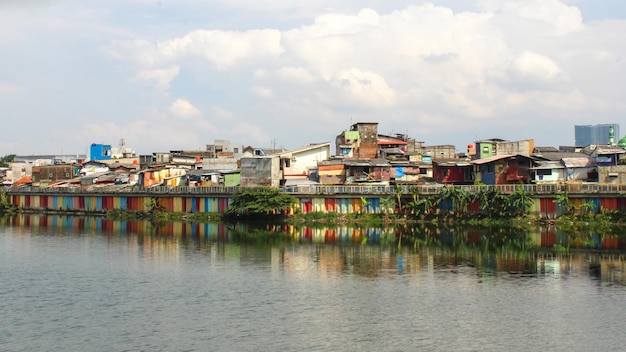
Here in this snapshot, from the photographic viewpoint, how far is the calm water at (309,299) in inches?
1030

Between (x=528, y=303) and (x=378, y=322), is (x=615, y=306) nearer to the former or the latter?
(x=528, y=303)

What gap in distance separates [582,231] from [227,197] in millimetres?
31338

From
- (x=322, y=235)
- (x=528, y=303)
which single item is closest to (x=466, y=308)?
(x=528, y=303)

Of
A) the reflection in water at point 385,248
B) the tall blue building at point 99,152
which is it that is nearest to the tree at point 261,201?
the reflection in water at point 385,248

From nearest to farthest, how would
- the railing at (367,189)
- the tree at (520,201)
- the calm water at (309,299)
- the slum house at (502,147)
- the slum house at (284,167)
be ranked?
the calm water at (309,299), the railing at (367,189), the tree at (520,201), the slum house at (284,167), the slum house at (502,147)

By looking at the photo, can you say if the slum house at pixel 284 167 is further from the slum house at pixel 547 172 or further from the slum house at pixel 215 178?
the slum house at pixel 547 172

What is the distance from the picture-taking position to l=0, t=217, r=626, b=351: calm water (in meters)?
26.2

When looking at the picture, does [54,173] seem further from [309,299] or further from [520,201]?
[309,299]

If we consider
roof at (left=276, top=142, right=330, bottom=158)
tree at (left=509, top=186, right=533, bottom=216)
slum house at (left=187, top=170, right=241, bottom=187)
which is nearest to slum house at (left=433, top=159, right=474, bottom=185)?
tree at (left=509, top=186, right=533, bottom=216)

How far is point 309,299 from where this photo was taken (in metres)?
32.2

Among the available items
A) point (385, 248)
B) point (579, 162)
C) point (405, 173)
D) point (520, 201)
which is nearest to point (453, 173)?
point (405, 173)

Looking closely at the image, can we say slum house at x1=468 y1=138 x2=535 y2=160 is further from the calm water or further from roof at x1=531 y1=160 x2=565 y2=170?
the calm water

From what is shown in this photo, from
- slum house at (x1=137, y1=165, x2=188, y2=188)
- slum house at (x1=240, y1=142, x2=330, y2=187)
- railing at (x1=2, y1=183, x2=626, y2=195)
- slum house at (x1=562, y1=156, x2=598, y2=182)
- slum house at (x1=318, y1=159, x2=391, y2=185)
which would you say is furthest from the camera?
slum house at (x1=137, y1=165, x2=188, y2=188)

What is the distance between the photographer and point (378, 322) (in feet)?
93.5
